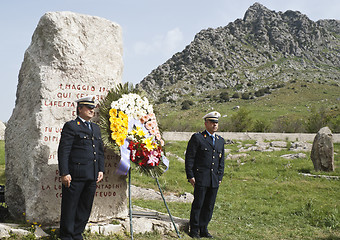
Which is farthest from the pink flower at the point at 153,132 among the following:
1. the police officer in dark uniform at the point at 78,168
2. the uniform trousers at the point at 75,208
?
the uniform trousers at the point at 75,208

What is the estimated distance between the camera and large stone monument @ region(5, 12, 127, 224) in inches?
218

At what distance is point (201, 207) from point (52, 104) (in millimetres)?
3521

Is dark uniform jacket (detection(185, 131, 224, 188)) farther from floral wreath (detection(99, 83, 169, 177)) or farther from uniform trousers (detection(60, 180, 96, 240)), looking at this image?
uniform trousers (detection(60, 180, 96, 240))

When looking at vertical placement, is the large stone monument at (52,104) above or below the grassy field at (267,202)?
above

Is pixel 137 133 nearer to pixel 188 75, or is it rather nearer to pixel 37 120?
pixel 37 120

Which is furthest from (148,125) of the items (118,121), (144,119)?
(118,121)

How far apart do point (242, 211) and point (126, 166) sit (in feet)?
16.1

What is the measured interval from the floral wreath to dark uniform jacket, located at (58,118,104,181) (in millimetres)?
702

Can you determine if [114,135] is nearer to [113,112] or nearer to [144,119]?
[113,112]

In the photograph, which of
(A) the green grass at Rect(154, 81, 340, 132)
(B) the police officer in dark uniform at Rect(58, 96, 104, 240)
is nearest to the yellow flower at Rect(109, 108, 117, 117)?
(B) the police officer in dark uniform at Rect(58, 96, 104, 240)

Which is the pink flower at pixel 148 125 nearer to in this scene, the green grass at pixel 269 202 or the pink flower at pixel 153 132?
the pink flower at pixel 153 132

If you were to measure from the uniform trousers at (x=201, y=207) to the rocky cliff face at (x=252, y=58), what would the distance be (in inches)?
2692

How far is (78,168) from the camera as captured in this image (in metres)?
4.79

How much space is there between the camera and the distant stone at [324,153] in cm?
1404
